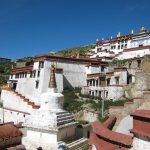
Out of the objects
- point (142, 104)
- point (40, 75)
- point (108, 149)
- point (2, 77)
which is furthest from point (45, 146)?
point (2, 77)

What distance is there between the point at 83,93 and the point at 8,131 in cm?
1730

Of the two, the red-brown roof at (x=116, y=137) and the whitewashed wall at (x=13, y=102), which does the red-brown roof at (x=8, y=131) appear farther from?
the red-brown roof at (x=116, y=137)

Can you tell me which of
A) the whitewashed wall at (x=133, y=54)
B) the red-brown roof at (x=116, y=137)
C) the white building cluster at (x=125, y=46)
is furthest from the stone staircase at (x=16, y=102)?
the red-brown roof at (x=116, y=137)

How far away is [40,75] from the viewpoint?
127ft

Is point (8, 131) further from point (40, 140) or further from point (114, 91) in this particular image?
point (114, 91)

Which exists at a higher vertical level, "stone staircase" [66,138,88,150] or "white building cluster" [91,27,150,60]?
"white building cluster" [91,27,150,60]

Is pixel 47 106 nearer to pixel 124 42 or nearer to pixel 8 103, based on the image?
pixel 8 103

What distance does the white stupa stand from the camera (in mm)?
20016

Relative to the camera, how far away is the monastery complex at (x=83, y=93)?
10.8 meters

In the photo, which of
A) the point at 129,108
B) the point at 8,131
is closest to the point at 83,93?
the point at 8,131

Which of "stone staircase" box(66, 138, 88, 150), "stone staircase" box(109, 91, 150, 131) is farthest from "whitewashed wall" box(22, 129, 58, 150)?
"stone staircase" box(109, 91, 150, 131)

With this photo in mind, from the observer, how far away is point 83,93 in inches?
1527

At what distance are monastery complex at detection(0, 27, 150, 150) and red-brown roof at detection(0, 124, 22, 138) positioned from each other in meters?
0.08

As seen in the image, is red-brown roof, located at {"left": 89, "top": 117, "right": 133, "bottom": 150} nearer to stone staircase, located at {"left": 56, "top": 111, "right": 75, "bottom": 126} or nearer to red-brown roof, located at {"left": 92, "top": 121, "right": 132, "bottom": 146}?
red-brown roof, located at {"left": 92, "top": 121, "right": 132, "bottom": 146}
